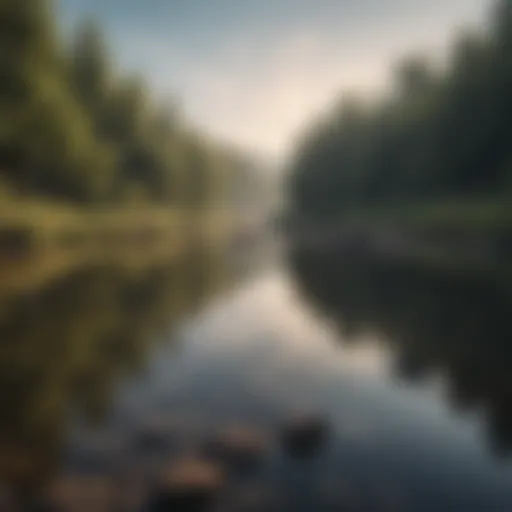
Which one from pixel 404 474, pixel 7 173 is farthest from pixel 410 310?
pixel 7 173

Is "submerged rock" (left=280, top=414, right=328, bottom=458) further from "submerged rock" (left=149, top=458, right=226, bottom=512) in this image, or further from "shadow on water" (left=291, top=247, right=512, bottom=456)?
"shadow on water" (left=291, top=247, right=512, bottom=456)

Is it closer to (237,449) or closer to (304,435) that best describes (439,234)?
(304,435)

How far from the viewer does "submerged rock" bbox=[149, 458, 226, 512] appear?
6.80 m

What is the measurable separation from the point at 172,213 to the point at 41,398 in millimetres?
65075

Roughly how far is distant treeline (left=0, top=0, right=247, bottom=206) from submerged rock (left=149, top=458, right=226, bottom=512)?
27264mm

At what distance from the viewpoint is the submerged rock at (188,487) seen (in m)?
6.80

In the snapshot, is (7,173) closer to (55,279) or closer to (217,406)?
(55,279)

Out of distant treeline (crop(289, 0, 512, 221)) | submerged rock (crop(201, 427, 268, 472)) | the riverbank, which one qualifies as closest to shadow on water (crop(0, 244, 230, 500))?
submerged rock (crop(201, 427, 268, 472))

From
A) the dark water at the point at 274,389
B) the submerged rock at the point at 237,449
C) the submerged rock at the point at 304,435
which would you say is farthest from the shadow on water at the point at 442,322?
the submerged rock at the point at 237,449

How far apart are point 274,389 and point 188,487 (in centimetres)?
443

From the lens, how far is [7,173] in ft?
Result: 128

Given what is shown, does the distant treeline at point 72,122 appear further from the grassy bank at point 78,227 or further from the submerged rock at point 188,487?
Answer: the submerged rock at point 188,487

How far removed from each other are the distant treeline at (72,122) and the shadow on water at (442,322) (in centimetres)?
1924

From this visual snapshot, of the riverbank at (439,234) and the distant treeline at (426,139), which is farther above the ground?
the distant treeline at (426,139)
